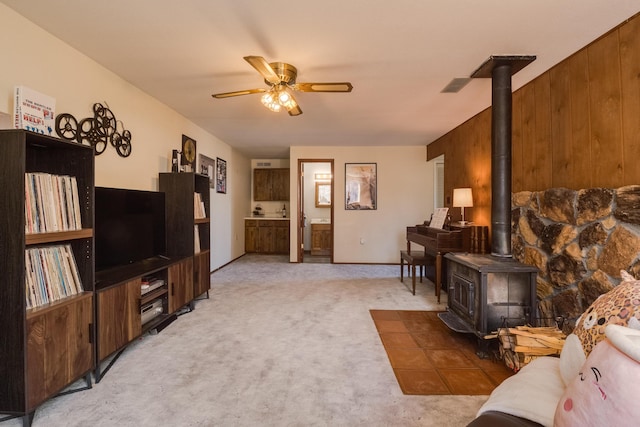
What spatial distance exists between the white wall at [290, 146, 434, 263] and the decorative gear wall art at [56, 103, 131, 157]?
341cm

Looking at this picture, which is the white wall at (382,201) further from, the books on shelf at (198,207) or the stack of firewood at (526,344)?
the stack of firewood at (526,344)

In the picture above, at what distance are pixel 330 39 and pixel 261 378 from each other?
7.99ft

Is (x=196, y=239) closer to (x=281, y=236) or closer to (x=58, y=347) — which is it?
(x=58, y=347)

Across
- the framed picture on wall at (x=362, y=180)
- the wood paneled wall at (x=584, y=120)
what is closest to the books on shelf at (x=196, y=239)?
the framed picture on wall at (x=362, y=180)

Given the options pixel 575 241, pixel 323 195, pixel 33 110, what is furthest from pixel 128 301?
pixel 323 195

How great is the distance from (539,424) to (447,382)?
1.16 meters

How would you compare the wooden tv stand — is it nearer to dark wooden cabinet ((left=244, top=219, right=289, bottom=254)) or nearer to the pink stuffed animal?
the pink stuffed animal

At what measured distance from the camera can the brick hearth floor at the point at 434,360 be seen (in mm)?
1981

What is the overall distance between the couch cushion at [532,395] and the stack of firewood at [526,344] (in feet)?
2.77

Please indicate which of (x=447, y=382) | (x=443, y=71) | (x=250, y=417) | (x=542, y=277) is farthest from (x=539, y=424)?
(x=443, y=71)

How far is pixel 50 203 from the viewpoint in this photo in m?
1.75

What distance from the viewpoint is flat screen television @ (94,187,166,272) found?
2.41m

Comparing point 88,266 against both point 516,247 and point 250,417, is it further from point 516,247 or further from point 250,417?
point 516,247

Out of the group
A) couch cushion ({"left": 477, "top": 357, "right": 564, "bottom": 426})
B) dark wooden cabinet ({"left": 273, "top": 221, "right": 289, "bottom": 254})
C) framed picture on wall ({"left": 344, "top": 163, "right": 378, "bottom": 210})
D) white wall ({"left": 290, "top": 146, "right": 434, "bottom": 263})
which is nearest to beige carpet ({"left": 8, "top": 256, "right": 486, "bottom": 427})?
couch cushion ({"left": 477, "top": 357, "right": 564, "bottom": 426})
